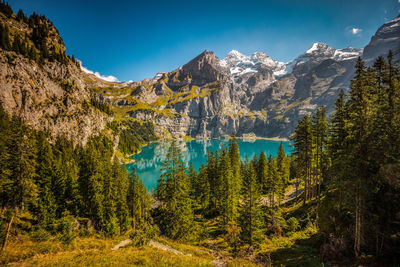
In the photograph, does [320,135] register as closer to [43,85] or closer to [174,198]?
→ [174,198]

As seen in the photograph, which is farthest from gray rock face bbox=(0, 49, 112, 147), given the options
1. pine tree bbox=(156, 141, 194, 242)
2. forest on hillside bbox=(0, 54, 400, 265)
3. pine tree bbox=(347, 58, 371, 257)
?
pine tree bbox=(347, 58, 371, 257)

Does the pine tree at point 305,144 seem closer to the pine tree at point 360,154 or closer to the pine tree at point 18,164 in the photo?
the pine tree at point 360,154

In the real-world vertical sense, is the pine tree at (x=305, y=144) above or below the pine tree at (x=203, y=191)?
above

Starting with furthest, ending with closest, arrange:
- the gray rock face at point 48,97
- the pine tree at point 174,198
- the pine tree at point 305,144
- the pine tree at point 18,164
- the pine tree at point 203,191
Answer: the gray rock face at point 48,97 < the pine tree at point 203,191 < the pine tree at point 305,144 < the pine tree at point 174,198 < the pine tree at point 18,164

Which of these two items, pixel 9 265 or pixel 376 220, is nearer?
pixel 9 265

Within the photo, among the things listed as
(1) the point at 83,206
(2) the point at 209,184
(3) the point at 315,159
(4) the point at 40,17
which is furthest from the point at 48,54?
(3) the point at 315,159

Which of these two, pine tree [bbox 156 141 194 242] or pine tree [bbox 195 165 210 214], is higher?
pine tree [bbox 156 141 194 242]

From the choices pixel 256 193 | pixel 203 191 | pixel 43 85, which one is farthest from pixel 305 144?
pixel 43 85

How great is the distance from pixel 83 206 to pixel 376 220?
1577 inches

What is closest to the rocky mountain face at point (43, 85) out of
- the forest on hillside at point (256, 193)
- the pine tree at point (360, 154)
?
the forest on hillside at point (256, 193)

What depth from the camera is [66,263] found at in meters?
11.0

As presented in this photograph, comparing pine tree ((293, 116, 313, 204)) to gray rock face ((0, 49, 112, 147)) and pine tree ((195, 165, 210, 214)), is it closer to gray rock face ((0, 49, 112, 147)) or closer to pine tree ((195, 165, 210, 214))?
pine tree ((195, 165, 210, 214))

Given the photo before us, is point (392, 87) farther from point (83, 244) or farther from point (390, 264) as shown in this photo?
point (83, 244)

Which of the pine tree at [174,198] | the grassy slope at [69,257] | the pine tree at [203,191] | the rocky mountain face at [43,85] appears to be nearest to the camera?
the grassy slope at [69,257]
